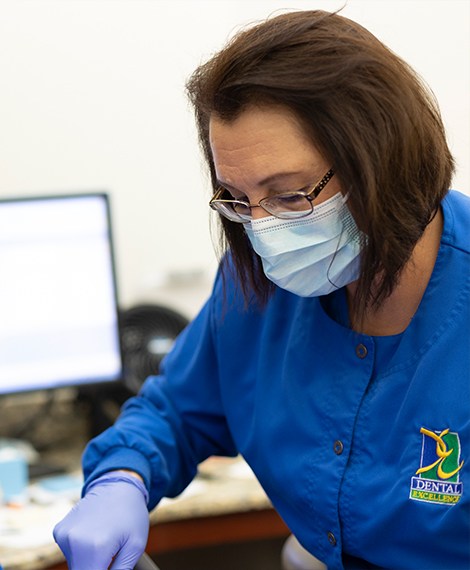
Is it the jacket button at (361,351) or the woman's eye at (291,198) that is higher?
the woman's eye at (291,198)

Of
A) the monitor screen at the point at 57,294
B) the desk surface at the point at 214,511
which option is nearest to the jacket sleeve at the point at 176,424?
the desk surface at the point at 214,511

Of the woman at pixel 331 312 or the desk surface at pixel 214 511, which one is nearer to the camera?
the woman at pixel 331 312

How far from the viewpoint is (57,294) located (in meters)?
2.15

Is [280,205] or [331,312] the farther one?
[331,312]

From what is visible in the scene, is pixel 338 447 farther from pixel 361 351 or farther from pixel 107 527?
pixel 107 527

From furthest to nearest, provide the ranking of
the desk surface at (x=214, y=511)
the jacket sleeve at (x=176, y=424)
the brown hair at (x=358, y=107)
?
the desk surface at (x=214, y=511)
the jacket sleeve at (x=176, y=424)
the brown hair at (x=358, y=107)

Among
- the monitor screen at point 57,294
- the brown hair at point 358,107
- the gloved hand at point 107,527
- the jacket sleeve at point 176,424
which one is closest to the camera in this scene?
the brown hair at point 358,107

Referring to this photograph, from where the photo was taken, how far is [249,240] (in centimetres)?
144

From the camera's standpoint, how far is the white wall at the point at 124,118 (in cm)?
216

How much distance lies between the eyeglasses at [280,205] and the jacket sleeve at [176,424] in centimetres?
28

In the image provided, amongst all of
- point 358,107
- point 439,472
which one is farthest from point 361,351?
point 358,107

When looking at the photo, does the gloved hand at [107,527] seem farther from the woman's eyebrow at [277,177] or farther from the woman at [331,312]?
the woman's eyebrow at [277,177]

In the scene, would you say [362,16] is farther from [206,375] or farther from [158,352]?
[158,352]

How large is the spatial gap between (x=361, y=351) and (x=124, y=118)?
112cm
